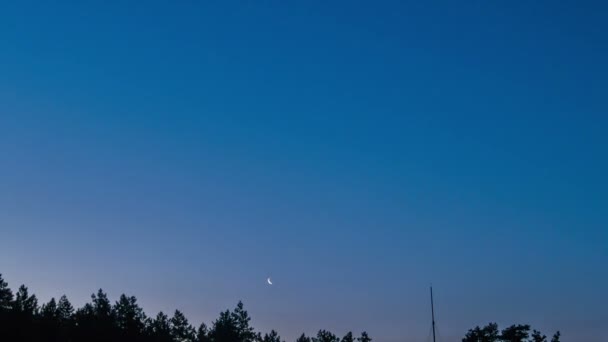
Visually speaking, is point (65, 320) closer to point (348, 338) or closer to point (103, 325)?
point (103, 325)

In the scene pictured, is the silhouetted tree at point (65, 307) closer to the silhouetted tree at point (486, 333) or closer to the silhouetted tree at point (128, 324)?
the silhouetted tree at point (128, 324)

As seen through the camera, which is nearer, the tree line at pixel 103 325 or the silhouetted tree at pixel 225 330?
the tree line at pixel 103 325

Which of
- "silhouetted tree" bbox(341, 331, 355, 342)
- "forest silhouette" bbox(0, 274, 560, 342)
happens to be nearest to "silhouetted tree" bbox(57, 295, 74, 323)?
"forest silhouette" bbox(0, 274, 560, 342)

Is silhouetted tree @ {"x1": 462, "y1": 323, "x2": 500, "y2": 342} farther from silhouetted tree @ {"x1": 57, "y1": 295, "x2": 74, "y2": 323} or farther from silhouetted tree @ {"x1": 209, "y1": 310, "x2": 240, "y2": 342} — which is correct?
silhouetted tree @ {"x1": 57, "y1": 295, "x2": 74, "y2": 323}

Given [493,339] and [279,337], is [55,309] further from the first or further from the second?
[493,339]

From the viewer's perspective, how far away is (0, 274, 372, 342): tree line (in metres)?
65.2

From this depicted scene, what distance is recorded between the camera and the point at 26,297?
261 ft

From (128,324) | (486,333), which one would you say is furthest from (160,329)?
(486,333)

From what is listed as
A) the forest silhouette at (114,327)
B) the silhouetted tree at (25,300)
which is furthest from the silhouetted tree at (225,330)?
the silhouetted tree at (25,300)

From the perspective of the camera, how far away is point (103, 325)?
70250mm

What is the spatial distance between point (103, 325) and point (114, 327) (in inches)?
74.2

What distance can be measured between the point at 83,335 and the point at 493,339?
50.2 metres

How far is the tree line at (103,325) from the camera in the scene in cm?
6519

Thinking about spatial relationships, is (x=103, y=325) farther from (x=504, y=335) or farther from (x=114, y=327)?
(x=504, y=335)
